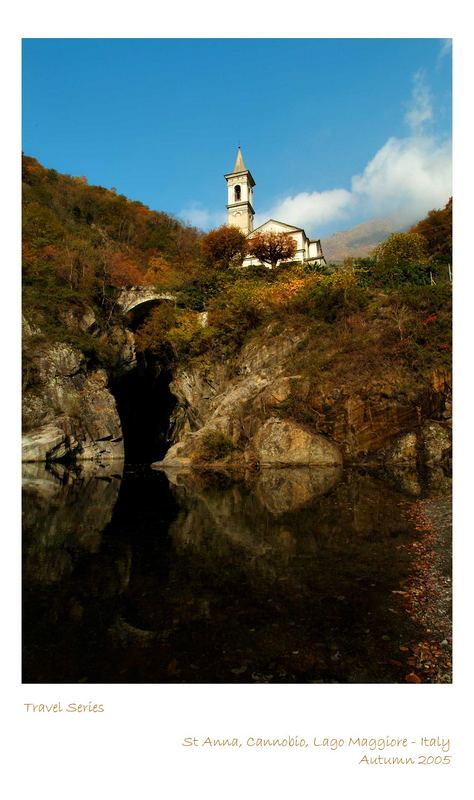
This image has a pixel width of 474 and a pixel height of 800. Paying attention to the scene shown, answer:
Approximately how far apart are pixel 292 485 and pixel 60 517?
8011 millimetres

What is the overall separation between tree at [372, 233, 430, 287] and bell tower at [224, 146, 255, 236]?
2779 centimetres

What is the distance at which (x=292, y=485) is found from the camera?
15.2 meters

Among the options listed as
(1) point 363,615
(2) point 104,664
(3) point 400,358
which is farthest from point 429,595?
(3) point 400,358

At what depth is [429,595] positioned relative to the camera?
5.35 meters

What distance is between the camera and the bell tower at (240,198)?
2478 inches

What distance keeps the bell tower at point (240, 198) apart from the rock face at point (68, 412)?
134 feet

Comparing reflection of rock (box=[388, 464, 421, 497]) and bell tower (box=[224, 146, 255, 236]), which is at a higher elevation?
bell tower (box=[224, 146, 255, 236])

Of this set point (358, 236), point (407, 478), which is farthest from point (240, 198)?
point (358, 236)

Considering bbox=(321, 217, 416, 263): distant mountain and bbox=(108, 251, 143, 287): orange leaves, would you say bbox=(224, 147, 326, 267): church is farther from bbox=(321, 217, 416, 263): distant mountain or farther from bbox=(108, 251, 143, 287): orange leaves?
bbox=(321, 217, 416, 263): distant mountain

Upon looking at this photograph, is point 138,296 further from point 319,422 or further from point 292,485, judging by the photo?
point 292,485

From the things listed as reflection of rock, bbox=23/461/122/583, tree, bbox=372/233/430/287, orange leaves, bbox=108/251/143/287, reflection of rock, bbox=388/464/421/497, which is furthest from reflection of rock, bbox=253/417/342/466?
orange leaves, bbox=108/251/143/287

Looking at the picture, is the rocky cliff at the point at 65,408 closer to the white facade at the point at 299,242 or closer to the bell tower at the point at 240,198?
the white facade at the point at 299,242

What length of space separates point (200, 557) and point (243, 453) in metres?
16.7

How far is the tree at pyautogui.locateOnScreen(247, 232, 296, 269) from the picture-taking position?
43.5 meters
